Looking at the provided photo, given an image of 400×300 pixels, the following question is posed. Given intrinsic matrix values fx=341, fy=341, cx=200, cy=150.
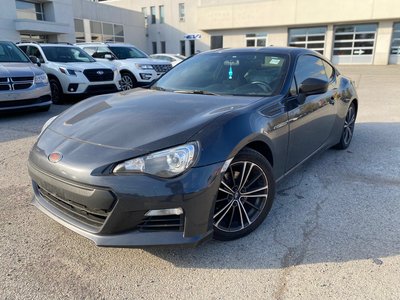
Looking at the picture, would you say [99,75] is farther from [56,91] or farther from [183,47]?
[183,47]

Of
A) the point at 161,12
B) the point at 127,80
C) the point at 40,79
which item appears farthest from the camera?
the point at 161,12

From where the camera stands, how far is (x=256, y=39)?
33.2 m

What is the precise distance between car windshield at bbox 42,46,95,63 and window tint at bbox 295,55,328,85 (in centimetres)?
Result: 809

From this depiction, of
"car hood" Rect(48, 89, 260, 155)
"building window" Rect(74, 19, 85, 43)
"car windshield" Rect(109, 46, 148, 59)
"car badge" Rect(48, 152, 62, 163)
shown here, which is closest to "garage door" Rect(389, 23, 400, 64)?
"car windshield" Rect(109, 46, 148, 59)

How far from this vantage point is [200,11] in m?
34.5

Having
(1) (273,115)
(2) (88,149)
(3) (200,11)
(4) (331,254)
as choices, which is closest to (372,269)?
(4) (331,254)

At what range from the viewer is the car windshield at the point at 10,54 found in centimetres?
820

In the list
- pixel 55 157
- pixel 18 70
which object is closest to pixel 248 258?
pixel 55 157

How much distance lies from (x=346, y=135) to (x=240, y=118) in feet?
10.4

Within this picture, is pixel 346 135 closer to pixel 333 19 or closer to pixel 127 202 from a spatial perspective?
pixel 127 202

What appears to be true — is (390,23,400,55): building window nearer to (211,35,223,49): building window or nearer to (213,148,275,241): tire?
(211,35,223,49): building window

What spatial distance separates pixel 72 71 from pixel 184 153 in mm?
8229

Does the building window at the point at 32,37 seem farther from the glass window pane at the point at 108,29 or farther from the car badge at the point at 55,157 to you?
the car badge at the point at 55,157

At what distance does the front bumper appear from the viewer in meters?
2.23
